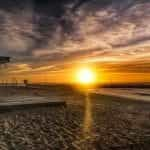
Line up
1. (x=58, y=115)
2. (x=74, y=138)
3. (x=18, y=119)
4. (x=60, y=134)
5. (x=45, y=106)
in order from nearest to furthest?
(x=74, y=138) < (x=60, y=134) < (x=18, y=119) < (x=58, y=115) < (x=45, y=106)

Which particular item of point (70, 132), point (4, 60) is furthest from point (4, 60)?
point (70, 132)

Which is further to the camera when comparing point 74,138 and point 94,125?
point 94,125

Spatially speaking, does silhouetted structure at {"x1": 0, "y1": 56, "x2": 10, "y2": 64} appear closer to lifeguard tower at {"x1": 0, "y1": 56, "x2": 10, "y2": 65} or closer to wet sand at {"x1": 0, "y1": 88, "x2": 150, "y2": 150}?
lifeguard tower at {"x1": 0, "y1": 56, "x2": 10, "y2": 65}

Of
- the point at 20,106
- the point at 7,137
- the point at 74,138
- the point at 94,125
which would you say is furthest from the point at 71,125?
the point at 20,106

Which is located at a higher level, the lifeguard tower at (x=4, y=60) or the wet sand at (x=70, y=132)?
the lifeguard tower at (x=4, y=60)

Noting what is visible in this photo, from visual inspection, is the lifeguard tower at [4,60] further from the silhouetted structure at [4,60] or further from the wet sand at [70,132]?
the wet sand at [70,132]

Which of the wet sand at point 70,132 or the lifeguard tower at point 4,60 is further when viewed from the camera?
the lifeguard tower at point 4,60

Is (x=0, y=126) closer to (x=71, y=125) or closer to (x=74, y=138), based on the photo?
(x=71, y=125)

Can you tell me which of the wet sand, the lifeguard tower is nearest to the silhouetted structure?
the lifeguard tower

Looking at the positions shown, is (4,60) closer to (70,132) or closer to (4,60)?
(4,60)

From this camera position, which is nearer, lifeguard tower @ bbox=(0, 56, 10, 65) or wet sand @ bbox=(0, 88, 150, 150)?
wet sand @ bbox=(0, 88, 150, 150)

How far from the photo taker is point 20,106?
1684 centimetres

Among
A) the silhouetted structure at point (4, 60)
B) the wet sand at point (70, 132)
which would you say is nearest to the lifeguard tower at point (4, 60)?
the silhouetted structure at point (4, 60)

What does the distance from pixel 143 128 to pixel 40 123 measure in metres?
5.41
